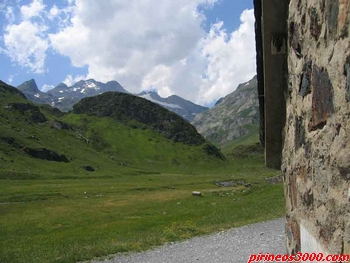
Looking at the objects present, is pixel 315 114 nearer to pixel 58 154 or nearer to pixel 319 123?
pixel 319 123

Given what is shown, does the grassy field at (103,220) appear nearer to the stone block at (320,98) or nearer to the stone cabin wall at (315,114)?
the stone cabin wall at (315,114)

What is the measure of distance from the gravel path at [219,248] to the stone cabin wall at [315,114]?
8.02 metres

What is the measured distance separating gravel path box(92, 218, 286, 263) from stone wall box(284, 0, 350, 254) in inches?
334

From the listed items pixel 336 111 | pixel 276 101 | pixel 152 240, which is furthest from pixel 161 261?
pixel 336 111

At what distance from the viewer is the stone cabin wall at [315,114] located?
3031 mm

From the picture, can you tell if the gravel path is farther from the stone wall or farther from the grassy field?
the stone wall

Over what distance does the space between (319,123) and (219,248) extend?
39.4 ft

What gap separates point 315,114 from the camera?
387cm

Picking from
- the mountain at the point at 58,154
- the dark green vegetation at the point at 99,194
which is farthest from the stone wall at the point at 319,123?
the mountain at the point at 58,154

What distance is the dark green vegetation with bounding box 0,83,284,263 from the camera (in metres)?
20.9

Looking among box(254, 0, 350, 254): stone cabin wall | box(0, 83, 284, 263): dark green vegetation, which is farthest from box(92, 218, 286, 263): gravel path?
box(254, 0, 350, 254): stone cabin wall

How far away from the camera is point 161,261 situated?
13305 mm

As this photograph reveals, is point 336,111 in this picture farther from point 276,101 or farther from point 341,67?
point 276,101

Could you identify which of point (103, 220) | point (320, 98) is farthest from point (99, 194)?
point (320, 98)
